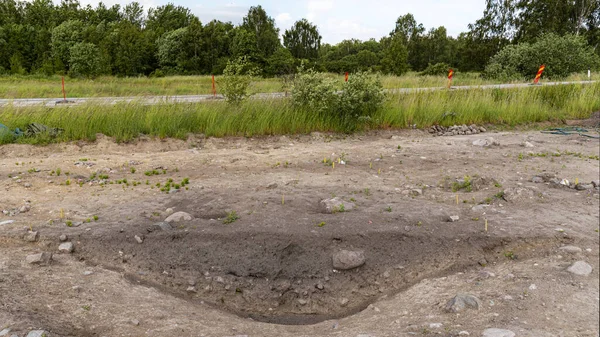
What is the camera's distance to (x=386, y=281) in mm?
3893

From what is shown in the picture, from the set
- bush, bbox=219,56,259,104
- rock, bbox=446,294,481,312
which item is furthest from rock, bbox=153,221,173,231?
bush, bbox=219,56,259,104

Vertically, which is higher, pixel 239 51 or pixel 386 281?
pixel 239 51

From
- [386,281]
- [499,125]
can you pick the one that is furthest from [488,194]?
[499,125]

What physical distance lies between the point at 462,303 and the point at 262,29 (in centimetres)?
4788

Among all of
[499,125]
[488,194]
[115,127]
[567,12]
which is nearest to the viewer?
[488,194]

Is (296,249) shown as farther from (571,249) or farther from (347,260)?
(571,249)

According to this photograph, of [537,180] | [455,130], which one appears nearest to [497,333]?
[537,180]

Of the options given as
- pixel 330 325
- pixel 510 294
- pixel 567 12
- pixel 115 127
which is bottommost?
pixel 330 325

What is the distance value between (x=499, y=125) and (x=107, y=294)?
10078 mm

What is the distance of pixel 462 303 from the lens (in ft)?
10.4

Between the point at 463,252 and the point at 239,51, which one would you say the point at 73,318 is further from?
the point at 239,51

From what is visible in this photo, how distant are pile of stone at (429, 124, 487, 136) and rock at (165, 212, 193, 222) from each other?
22.6ft

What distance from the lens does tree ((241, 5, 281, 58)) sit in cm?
4431

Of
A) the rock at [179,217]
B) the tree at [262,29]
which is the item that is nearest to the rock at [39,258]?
the rock at [179,217]
